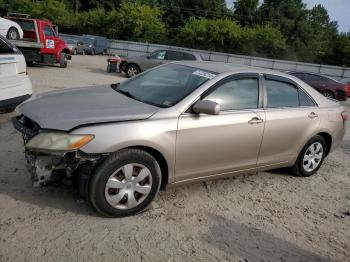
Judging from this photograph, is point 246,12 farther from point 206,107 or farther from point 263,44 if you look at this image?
point 206,107

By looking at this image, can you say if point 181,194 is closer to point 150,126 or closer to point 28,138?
point 150,126

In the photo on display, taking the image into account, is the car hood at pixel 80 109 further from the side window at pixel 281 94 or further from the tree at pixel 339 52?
the tree at pixel 339 52

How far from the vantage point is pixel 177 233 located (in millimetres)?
3447

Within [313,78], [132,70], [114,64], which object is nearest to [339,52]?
[313,78]

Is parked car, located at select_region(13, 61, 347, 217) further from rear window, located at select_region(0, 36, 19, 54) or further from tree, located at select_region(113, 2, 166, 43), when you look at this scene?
tree, located at select_region(113, 2, 166, 43)

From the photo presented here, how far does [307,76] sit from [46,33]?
11526mm

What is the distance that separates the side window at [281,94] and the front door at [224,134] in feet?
0.74

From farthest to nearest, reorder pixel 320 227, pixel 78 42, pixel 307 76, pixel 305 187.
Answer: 1. pixel 78 42
2. pixel 307 76
3. pixel 305 187
4. pixel 320 227

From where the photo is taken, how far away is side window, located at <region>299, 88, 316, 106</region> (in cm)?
494

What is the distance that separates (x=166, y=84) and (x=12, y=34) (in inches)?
427

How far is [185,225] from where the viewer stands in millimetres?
3602

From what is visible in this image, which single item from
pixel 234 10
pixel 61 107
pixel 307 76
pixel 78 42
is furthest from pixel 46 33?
pixel 234 10

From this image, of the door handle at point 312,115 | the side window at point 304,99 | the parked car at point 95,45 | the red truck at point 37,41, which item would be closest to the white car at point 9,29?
the red truck at point 37,41

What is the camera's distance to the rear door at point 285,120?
4.48 meters
